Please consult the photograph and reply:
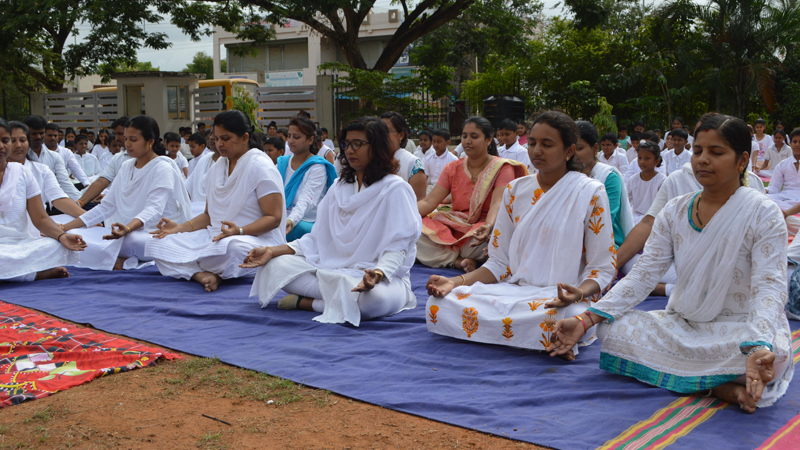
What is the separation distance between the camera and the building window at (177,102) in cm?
2006

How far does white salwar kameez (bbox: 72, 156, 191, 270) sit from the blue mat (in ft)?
2.84

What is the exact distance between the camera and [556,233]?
3451mm

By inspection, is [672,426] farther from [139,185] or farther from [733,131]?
[139,185]

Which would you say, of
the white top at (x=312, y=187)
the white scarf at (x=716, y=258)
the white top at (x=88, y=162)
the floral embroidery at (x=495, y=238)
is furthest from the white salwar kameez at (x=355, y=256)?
the white top at (x=88, y=162)

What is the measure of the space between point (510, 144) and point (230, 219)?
16.7ft

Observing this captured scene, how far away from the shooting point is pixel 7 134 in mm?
4980

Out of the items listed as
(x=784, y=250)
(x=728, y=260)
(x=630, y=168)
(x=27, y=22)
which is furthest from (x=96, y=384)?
(x=27, y=22)

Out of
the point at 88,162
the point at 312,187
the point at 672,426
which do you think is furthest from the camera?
the point at 88,162

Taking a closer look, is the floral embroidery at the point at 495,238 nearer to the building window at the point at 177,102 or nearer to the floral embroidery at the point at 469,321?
the floral embroidery at the point at 469,321

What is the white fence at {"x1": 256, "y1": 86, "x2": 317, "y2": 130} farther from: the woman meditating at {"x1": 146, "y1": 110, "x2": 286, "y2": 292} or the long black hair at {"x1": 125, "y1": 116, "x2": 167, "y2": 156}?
the woman meditating at {"x1": 146, "y1": 110, "x2": 286, "y2": 292}

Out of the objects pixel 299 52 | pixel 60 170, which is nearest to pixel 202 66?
pixel 299 52

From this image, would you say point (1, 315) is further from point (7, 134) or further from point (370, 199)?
point (370, 199)

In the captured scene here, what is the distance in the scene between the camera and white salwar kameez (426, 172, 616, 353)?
338 cm

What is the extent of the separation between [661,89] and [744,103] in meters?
2.98
